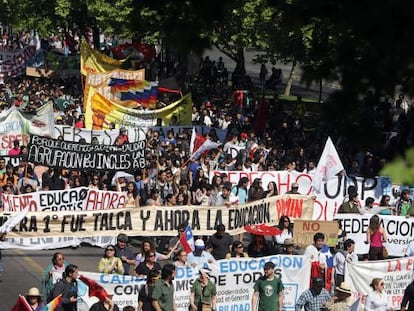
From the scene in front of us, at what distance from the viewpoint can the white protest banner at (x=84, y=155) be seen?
893 inches

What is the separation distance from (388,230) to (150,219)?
352 centimetres

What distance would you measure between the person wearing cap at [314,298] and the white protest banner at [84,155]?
29.6 ft

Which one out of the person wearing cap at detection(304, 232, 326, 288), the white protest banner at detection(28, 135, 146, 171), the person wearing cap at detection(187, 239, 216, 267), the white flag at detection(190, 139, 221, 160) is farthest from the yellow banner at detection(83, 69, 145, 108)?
the person wearing cap at detection(187, 239, 216, 267)

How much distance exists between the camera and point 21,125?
27094 mm

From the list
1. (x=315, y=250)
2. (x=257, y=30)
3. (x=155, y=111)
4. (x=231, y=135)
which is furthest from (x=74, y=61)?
(x=315, y=250)

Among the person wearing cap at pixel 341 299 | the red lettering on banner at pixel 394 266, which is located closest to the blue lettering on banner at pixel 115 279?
the person wearing cap at pixel 341 299

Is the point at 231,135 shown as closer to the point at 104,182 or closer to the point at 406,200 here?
the point at 104,182

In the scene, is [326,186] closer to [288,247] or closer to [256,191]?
[256,191]

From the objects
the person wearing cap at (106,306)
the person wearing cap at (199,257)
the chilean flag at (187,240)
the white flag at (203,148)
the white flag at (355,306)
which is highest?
the white flag at (203,148)

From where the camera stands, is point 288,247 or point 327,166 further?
point 327,166

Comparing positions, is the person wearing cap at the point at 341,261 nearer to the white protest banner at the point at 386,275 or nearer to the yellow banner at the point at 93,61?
the white protest banner at the point at 386,275

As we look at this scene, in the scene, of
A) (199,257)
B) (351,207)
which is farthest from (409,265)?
(351,207)

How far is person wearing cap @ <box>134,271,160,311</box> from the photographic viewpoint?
46.7 ft

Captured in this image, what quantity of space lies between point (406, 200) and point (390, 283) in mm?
4537
